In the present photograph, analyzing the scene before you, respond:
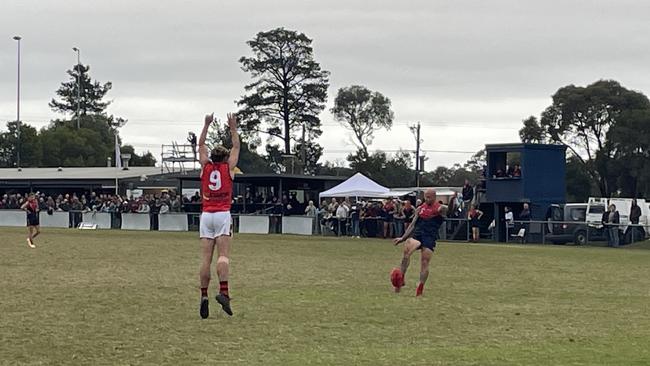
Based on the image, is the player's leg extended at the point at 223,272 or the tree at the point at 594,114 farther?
the tree at the point at 594,114

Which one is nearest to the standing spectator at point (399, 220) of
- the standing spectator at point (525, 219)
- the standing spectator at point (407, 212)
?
the standing spectator at point (407, 212)

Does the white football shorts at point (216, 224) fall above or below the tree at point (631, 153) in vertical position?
below

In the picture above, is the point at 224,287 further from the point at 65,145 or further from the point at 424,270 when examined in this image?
the point at 65,145

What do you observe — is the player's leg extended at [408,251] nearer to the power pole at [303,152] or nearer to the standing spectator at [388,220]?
the standing spectator at [388,220]

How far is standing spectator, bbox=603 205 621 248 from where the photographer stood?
137 feet

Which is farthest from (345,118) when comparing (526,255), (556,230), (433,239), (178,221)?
(433,239)

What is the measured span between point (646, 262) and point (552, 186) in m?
17.5

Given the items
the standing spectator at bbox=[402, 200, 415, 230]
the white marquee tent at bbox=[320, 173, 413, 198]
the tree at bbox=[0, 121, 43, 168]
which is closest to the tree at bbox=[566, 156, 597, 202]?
the white marquee tent at bbox=[320, 173, 413, 198]

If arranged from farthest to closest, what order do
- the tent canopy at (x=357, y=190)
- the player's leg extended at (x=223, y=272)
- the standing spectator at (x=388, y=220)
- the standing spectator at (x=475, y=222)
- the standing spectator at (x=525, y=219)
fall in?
the tent canopy at (x=357, y=190) → the standing spectator at (x=388, y=220) → the standing spectator at (x=475, y=222) → the standing spectator at (x=525, y=219) → the player's leg extended at (x=223, y=272)

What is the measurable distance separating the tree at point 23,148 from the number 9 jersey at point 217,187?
96.4 meters

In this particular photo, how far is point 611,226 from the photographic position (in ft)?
137

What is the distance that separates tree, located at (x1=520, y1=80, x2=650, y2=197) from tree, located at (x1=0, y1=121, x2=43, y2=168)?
5071 centimetres

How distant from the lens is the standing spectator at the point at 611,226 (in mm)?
41656

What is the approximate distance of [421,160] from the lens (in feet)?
264
